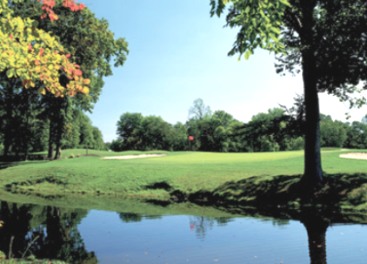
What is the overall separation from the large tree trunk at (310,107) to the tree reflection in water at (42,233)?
1176 cm

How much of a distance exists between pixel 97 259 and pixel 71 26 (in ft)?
105

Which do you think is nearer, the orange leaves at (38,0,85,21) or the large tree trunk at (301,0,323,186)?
the orange leaves at (38,0,85,21)

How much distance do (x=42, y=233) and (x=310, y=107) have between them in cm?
1450

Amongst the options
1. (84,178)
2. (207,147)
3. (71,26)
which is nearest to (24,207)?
(84,178)

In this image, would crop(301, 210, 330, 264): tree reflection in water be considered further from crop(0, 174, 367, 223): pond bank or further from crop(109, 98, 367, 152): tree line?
crop(109, 98, 367, 152): tree line

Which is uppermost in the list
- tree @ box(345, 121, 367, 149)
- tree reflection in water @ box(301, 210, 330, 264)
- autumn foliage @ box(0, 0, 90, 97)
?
tree @ box(345, 121, 367, 149)

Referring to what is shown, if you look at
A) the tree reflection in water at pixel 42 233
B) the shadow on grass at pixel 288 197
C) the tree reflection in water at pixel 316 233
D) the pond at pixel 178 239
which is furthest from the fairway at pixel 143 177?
the tree reflection in water at pixel 316 233

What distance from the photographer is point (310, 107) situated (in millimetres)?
20328

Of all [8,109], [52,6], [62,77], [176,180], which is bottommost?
[176,180]

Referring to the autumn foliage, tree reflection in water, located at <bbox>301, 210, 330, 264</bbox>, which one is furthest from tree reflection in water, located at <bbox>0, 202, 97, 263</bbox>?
tree reflection in water, located at <bbox>301, 210, 330, 264</bbox>

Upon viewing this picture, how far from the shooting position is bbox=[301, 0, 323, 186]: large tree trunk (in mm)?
19688

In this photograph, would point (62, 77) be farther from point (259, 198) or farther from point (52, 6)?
point (52, 6)

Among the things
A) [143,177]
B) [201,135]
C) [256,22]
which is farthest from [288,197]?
[201,135]

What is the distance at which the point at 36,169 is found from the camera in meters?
32.4
